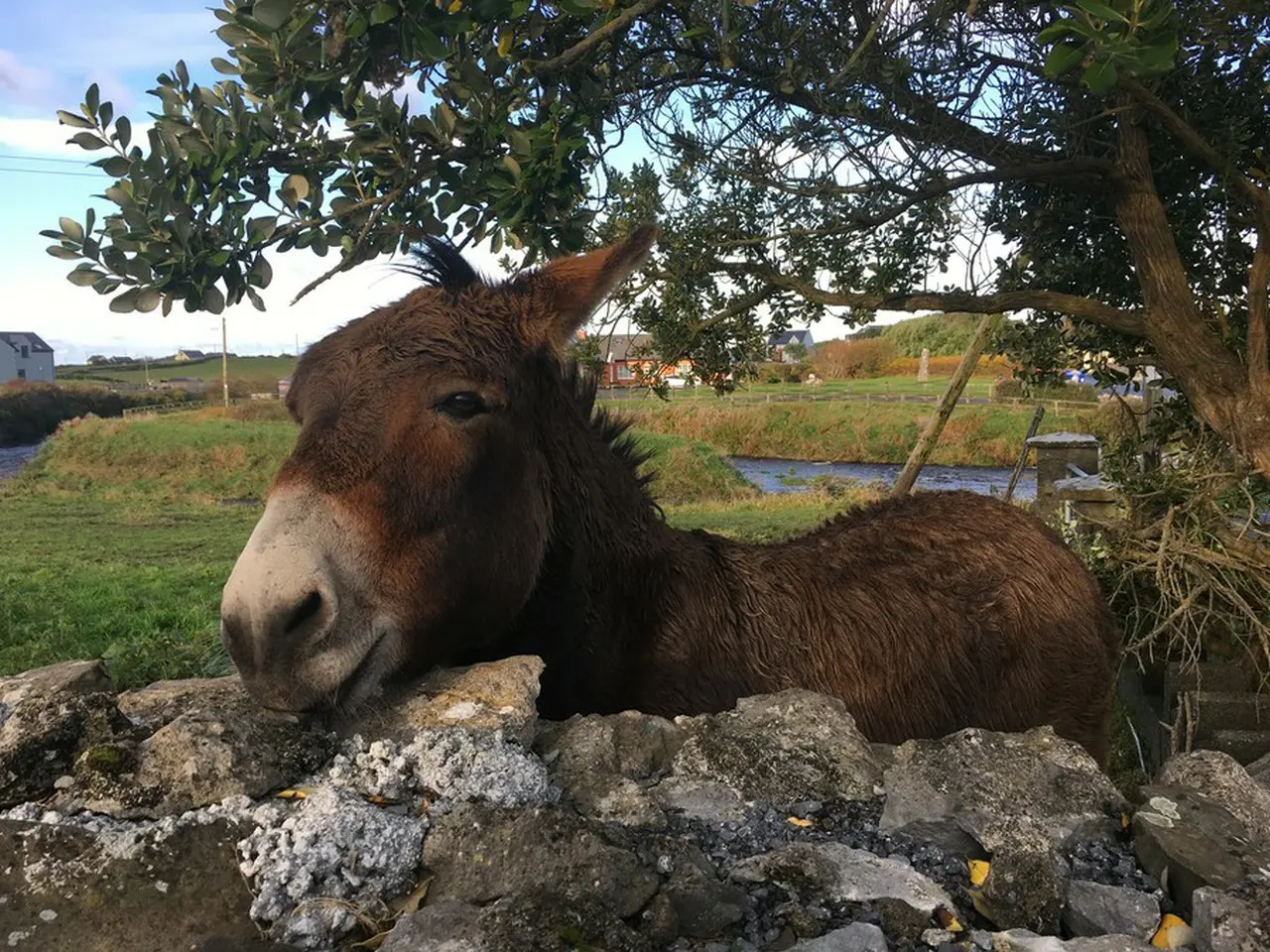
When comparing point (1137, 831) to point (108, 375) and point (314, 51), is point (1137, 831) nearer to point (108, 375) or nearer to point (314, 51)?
point (314, 51)

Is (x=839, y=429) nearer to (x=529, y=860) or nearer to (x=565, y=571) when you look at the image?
(x=565, y=571)

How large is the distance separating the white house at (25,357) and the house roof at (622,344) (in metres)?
83.8

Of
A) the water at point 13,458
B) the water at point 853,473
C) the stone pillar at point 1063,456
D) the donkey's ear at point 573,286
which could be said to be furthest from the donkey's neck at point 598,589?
the water at point 13,458

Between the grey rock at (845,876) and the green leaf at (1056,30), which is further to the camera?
the green leaf at (1056,30)

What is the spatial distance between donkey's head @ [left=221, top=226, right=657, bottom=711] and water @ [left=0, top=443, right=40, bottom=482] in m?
37.8

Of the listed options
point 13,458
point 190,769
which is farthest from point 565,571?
point 13,458

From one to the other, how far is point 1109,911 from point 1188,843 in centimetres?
25

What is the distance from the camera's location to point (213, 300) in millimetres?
3152

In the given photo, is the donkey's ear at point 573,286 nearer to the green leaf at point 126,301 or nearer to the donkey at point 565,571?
the donkey at point 565,571

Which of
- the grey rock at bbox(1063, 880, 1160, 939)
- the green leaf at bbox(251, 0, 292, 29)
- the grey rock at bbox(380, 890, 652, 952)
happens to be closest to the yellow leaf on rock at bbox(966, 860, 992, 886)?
the grey rock at bbox(1063, 880, 1160, 939)

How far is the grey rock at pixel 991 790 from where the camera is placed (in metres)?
1.78

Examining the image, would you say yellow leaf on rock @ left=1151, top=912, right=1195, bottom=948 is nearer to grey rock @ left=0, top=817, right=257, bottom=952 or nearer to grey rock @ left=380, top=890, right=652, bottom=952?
grey rock @ left=380, top=890, right=652, bottom=952

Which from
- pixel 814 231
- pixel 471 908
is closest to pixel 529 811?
pixel 471 908

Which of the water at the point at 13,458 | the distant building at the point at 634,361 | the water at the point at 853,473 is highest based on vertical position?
the distant building at the point at 634,361
